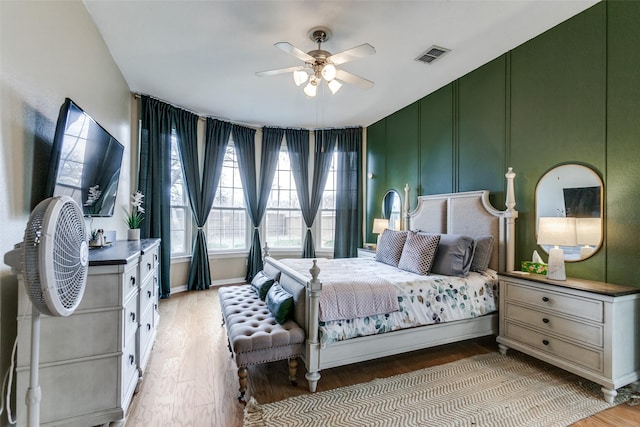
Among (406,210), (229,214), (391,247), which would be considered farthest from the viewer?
(229,214)

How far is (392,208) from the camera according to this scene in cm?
493

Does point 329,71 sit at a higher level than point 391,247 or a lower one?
higher

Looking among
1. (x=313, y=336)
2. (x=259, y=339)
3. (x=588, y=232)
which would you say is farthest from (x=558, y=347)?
(x=259, y=339)

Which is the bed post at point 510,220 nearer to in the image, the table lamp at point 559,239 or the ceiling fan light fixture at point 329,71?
the table lamp at point 559,239

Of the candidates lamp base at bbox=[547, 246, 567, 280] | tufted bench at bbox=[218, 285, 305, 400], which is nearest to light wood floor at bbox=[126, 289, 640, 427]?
tufted bench at bbox=[218, 285, 305, 400]

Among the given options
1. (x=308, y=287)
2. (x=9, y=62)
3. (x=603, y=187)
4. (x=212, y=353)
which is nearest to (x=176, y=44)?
(x=9, y=62)

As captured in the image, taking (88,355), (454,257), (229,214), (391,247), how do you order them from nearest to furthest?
(88,355)
(454,257)
(391,247)
(229,214)

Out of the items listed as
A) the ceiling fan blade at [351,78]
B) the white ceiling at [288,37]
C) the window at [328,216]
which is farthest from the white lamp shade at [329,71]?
the window at [328,216]

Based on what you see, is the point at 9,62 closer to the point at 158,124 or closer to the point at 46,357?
the point at 46,357

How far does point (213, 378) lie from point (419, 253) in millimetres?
2185

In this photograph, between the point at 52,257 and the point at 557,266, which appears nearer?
the point at 52,257

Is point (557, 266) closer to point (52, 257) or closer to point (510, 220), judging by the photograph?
point (510, 220)

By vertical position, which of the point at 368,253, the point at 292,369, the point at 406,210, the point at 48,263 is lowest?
the point at 292,369

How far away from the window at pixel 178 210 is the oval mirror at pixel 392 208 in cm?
339
